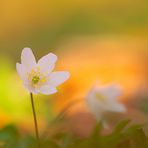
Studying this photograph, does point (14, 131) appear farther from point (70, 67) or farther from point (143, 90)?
point (70, 67)

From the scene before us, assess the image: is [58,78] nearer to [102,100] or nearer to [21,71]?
[21,71]

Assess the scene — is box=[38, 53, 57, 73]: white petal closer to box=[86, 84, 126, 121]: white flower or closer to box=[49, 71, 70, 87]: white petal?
box=[49, 71, 70, 87]: white petal

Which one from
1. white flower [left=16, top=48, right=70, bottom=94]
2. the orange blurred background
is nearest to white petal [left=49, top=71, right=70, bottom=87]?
white flower [left=16, top=48, right=70, bottom=94]

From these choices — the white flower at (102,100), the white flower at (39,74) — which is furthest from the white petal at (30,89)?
the white flower at (102,100)

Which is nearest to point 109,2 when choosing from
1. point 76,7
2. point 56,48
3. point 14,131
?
point 76,7

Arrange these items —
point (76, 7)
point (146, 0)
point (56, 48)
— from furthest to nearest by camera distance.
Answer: point (76, 7), point (146, 0), point (56, 48)

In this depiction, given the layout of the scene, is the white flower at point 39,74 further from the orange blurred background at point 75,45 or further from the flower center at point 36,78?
the orange blurred background at point 75,45

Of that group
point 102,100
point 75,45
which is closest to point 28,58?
point 102,100
